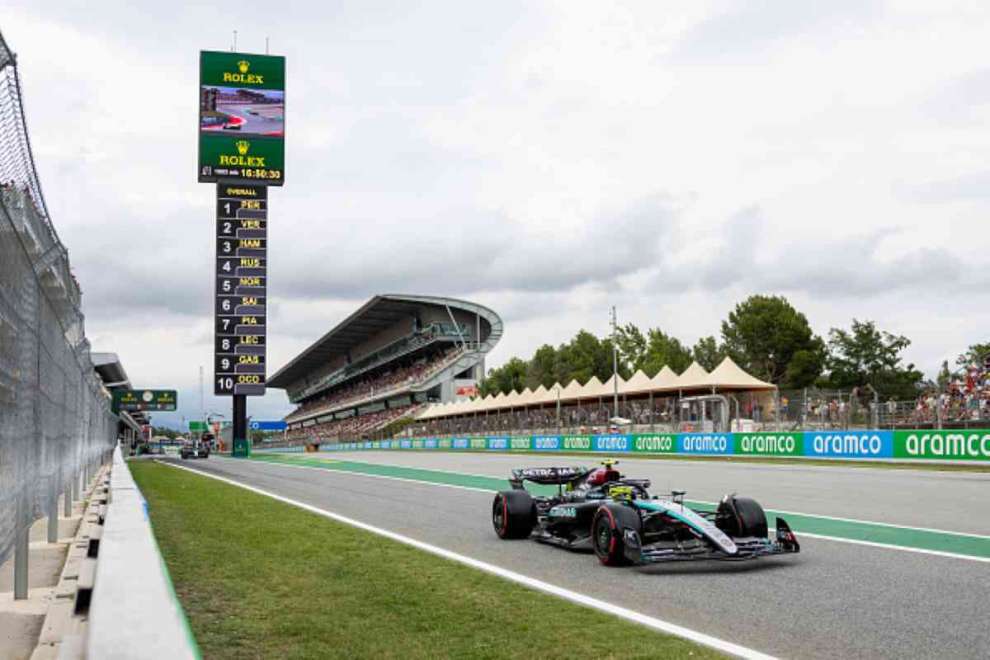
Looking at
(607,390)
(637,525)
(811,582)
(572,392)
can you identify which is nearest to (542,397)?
(572,392)

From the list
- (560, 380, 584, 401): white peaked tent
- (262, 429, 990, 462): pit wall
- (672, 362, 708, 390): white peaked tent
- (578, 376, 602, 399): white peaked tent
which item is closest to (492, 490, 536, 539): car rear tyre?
(262, 429, 990, 462): pit wall

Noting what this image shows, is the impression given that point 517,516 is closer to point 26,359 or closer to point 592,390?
point 26,359

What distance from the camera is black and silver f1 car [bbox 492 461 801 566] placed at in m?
8.30

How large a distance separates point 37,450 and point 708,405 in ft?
108

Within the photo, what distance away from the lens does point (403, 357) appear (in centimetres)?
10906

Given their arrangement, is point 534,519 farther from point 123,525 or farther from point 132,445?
point 132,445

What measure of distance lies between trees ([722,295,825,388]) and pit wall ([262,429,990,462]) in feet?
143

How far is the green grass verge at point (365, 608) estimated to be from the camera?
5555 mm

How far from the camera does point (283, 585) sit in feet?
25.6

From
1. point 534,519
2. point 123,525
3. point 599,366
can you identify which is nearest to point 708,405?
point 534,519

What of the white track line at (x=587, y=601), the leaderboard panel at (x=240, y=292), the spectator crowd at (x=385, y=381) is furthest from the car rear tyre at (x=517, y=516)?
the spectator crowd at (x=385, y=381)

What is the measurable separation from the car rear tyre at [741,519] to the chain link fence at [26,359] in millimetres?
5660

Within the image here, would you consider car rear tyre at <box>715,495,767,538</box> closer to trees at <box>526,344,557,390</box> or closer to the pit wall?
the pit wall

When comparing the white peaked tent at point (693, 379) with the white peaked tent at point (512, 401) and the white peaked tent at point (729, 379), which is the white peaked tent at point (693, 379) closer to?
the white peaked tent at point (729, 379)
